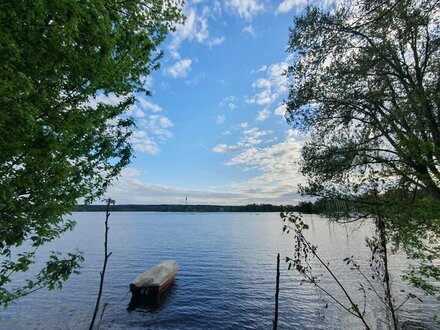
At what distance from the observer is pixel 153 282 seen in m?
26.1

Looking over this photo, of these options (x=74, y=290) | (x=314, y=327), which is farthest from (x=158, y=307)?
(x=314, y=327)

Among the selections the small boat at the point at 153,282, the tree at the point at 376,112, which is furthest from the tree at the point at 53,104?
the small boat at the point at 153,282

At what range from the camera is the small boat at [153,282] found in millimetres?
25281

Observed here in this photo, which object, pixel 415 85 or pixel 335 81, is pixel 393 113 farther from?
pixel 335 81

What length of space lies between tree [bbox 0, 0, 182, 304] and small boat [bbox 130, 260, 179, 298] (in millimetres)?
20524

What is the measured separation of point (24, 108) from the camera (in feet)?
14.2

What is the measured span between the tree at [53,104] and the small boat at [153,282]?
20524 millimetres

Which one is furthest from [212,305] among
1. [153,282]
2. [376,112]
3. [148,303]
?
[376,112]

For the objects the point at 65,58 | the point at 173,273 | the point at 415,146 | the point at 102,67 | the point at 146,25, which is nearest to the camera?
the point at 65,58

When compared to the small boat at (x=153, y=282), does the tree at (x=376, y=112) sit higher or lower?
higher

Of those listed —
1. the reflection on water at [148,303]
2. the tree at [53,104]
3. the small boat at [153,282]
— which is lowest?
the reflection on water at [148,303]

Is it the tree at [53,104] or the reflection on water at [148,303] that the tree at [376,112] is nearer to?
the tree at [53,104]

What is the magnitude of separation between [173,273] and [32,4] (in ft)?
102

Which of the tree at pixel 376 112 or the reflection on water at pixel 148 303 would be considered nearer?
the tree at pixel 376 112
